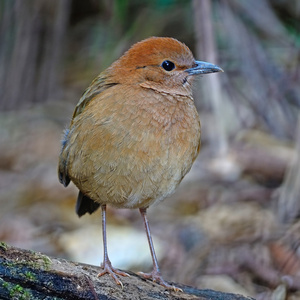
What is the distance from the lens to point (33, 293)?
3.14 metres

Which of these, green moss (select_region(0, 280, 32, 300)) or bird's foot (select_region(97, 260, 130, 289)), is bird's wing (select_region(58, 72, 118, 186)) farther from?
green moss (select_region(0, 280, 32, 300))

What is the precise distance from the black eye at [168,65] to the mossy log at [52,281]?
1.43 metres

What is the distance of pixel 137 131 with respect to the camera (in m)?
3.77

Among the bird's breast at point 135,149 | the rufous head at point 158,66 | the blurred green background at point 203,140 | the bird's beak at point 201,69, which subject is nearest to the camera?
the bird's breast at point 135,149

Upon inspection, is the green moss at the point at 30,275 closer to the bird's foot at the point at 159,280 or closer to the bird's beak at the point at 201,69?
the bird's foot at the point at 159,280

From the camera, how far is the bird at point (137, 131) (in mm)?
3756

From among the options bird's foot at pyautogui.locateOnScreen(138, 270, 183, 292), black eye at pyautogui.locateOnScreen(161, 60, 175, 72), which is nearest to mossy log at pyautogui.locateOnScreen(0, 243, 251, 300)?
bird's foot at pyautogui.locateOnScreen(138, 270, 183, 292)

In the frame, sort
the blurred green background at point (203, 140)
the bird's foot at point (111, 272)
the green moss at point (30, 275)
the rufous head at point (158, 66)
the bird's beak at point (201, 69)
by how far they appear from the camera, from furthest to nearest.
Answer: the blurred green background at point (203, 140)
the bird's beak at point (201, 69)
the rufous head at point (158, 66)
the bird's foot at point (111, 272)
the green moss at point (30, 275)

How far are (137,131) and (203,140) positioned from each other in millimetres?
4522

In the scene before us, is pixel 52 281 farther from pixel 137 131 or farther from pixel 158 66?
pixel 158 66

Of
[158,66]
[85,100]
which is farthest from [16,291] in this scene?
[158,66]

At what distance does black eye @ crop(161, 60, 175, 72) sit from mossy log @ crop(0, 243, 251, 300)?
1430mm

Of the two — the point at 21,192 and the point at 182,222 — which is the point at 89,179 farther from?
the point at 21,192

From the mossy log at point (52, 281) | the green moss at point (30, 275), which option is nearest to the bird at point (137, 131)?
the mossy log at point (52, 281)
